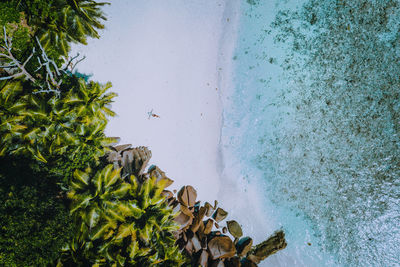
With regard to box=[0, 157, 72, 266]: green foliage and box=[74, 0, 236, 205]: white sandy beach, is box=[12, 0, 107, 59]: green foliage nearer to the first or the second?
box=[74, 0, 236, 205]: white sandy beach

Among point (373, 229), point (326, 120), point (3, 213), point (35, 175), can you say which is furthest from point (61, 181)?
point (373, 229)

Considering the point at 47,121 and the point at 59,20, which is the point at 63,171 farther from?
the point at 59,20

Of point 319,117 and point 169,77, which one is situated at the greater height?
point 319,117

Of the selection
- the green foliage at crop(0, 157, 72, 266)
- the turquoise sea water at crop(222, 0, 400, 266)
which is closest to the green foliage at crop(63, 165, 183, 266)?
the green foliage at crop(0, 157, 72, 266)

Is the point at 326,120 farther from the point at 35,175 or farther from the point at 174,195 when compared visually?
the point at 35,175

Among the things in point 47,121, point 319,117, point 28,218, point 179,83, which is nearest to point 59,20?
point 47,121

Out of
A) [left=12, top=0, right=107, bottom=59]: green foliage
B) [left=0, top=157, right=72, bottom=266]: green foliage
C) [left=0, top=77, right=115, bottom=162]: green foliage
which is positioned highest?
[left=12, top=0, right=107, bottom=59]: green foliage

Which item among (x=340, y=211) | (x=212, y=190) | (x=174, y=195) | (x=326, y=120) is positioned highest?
(x=326, y=120)
